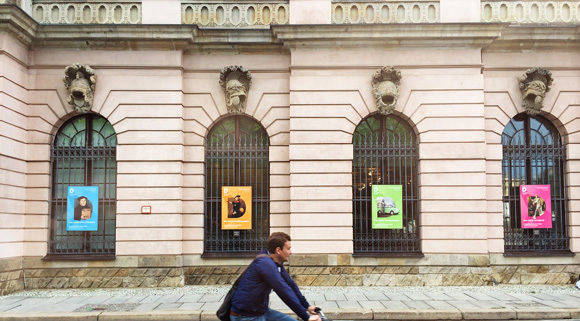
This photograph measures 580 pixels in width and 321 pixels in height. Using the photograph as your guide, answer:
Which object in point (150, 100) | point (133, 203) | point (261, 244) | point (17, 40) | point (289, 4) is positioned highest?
point (289, 4)

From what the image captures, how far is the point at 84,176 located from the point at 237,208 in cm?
431

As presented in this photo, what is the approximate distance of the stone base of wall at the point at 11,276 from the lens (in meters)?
14.5

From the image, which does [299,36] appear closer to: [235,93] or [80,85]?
[235,93]

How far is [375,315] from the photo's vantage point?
11.6 metres

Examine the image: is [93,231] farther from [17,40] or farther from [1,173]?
[17,40]

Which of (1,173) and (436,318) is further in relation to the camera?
(1,173)

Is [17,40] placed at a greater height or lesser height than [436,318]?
greater

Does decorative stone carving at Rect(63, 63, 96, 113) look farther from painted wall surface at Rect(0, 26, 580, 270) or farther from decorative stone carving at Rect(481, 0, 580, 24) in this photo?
decorative stone carving at Rect(481, 0, 580, 24)

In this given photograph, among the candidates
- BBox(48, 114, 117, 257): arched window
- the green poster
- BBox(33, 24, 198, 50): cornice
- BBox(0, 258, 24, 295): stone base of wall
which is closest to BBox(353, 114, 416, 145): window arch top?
the green poster

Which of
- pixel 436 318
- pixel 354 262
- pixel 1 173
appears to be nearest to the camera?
pixel 436 318

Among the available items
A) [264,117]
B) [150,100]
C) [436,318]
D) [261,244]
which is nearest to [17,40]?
[150,100]

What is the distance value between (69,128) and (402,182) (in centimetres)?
935

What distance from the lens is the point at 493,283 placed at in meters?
15.6

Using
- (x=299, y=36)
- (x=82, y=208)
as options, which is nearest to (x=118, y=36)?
(x=82, y=208)
